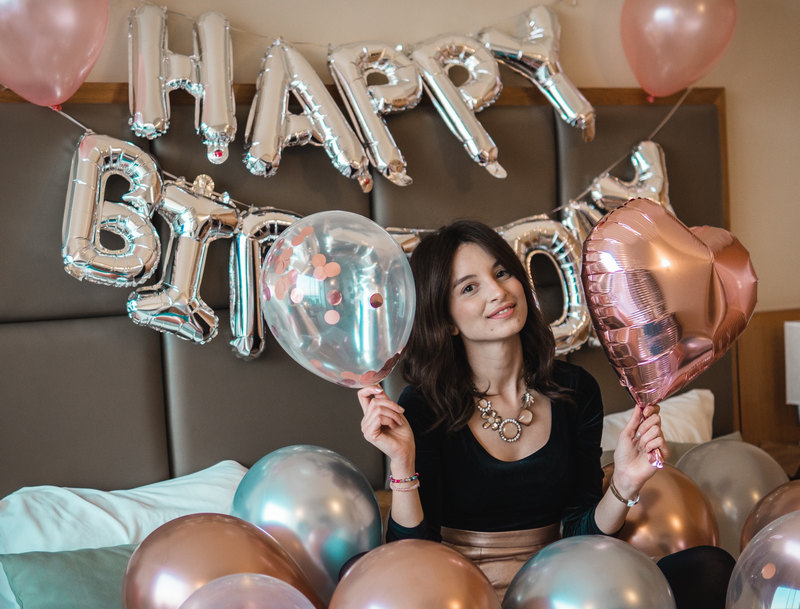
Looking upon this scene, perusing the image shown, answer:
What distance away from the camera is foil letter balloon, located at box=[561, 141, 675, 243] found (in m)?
2.20

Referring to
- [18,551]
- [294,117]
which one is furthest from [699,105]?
[18,551]

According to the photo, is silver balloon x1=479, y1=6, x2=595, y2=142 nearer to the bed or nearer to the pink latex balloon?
the bed

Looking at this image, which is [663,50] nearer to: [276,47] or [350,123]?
[350,123]

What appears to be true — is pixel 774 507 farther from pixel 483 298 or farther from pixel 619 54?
→ pixel 619 54

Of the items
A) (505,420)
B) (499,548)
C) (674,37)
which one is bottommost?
(499,548)

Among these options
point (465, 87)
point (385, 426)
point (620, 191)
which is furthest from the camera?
point (620, 191)

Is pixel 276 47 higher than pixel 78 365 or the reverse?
higher

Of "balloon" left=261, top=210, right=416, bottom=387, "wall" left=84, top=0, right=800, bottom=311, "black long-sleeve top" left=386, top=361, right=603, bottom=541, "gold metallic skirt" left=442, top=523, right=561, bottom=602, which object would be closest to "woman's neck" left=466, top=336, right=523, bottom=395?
"black long-sleeve top" left=386, top=361, right=603, bottom=541

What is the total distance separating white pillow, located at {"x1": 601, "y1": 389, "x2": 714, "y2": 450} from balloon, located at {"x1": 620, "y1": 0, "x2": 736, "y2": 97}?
0.93m

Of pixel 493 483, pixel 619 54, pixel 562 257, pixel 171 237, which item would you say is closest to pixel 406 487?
pixel 493 483

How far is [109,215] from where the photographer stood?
1.75m

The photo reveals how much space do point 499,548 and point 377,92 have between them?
1160mm

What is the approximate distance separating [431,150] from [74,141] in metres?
0.91

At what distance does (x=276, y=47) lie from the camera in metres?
1.92
